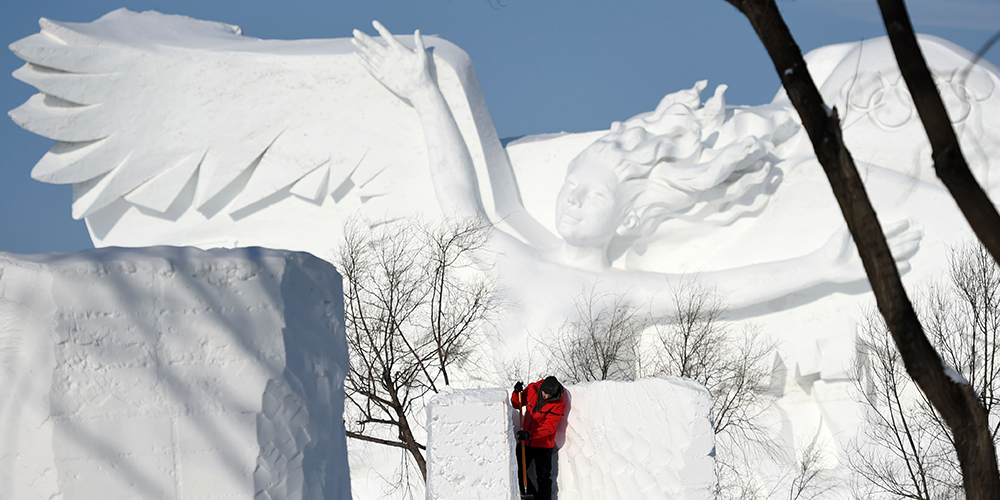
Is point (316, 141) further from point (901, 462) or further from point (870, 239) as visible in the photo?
point (870, 239)

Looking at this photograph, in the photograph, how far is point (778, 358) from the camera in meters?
11.9

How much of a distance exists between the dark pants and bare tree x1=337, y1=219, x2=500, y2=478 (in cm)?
475

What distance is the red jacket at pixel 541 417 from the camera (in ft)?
20.9

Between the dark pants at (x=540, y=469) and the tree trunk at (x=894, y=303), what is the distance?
399cm

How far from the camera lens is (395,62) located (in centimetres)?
1283

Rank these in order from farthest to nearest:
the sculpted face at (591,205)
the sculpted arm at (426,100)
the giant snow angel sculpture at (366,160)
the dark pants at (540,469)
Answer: the sculpted arm at (426,100), the giant snow angel sculpture at (366,160), the sculpted face at (591,205), the dark pants at (540,469)

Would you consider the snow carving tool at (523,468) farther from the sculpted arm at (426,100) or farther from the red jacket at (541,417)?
the sculpted arm at (426,100)

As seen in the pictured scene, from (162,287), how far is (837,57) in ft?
42.2

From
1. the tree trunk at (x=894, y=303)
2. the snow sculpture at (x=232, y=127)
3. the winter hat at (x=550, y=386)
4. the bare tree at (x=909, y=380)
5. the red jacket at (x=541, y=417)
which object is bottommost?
the tree trunk at (x=894, y=303)

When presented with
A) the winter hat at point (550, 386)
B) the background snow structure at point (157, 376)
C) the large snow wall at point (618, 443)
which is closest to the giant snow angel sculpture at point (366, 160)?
the winter hat at point (550, 386)

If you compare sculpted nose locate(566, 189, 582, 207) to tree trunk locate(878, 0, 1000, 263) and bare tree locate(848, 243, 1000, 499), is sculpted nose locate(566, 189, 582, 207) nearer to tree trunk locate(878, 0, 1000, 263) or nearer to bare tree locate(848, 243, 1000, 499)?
bare tree locate(848, 243, 1000, 499)

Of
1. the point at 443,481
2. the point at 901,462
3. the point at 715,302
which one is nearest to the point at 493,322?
the point at 715,302

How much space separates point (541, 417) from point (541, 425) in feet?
0.21

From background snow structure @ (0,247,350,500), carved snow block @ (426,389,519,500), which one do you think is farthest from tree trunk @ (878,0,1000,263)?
carved snow block @ (426,389,519,500)
